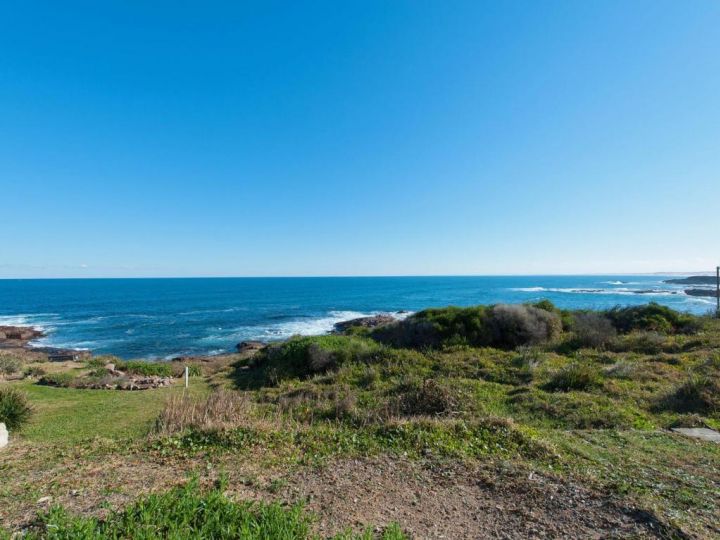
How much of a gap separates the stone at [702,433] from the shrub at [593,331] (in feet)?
28.1

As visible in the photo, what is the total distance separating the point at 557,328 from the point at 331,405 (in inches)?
523

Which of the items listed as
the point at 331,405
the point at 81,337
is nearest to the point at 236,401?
the point at 331,405

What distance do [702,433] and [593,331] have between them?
9641 millimetres

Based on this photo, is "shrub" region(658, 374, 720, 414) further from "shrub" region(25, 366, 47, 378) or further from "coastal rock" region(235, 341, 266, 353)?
"coastal rock" region(235, 341, 266, 353)

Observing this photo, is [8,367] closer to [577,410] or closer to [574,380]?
→ [577,410]

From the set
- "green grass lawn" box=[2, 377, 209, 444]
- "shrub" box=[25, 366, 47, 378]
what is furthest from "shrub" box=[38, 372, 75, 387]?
"shrub" box=[25, 366, 47, 378]

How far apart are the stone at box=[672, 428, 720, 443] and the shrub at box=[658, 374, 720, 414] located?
4.98ft

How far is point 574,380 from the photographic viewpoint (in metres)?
10.0

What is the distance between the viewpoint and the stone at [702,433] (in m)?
6.27

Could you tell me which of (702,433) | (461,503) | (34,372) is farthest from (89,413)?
(702,433)

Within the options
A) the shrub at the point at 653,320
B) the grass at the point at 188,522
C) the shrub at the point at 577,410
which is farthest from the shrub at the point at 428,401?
the shrub at the point at 653,320

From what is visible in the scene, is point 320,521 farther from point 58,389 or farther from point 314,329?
point 314,329

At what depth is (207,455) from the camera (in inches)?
209

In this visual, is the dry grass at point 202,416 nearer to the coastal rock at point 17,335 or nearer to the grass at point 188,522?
the grass at point 188,522
